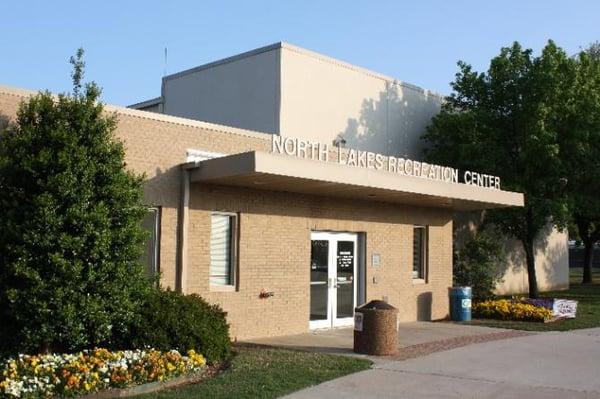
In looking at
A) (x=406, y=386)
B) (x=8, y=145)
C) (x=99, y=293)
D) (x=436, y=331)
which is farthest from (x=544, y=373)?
(x=8, y=145)

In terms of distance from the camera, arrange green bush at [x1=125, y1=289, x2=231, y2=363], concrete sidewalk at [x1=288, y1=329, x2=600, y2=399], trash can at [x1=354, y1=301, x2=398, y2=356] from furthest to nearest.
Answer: trash can at [x1=354, y1=301, x2=398, y2=356]
green bush at [x1=125, y1=289, x2=231, y2=363]
concrete sidewalk at [x1=288, y1=329, x2=600, y2=399]

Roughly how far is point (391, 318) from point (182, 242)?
408 centimetres

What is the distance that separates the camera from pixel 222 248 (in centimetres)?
1406

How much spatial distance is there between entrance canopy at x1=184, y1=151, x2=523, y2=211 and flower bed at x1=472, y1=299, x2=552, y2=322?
323 centimetres

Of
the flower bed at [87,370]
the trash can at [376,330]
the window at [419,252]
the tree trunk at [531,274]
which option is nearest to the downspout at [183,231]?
the flower bed at [87,370]

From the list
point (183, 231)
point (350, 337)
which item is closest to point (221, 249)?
point (183, 231)

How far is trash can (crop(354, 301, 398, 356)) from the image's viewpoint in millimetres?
12031

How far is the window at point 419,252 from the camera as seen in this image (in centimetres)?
1931

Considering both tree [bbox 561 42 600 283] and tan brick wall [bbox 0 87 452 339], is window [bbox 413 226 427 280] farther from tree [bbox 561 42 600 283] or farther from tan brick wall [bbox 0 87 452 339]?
tree [bbox 561 42 600 283]

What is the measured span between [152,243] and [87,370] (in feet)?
14.6

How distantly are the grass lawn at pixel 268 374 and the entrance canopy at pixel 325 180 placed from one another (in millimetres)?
3120

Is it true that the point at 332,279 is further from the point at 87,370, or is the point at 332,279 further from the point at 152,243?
the point at 87,370

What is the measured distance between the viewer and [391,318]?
12.2 m

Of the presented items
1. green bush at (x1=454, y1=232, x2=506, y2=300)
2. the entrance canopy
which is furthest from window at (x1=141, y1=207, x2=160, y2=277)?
green bush at (x1=454, y1=232, x2=506, y2=300)
